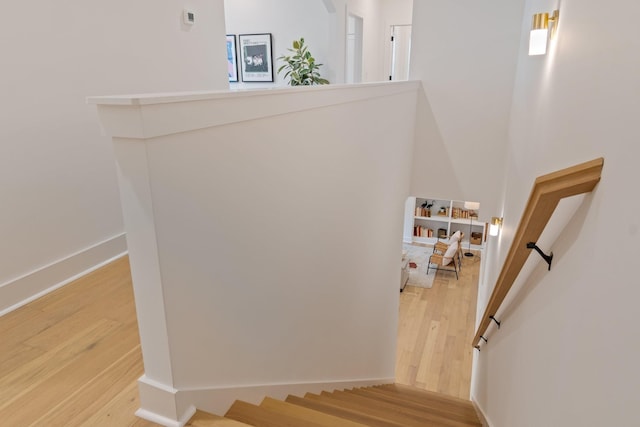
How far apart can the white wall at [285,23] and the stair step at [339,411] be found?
5044mm

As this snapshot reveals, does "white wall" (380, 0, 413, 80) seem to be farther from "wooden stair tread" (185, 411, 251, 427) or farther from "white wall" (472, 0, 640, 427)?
"wooden stair tread" (185, 411, 251, 427)

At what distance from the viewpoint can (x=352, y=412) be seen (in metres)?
2.70

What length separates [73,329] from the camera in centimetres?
227

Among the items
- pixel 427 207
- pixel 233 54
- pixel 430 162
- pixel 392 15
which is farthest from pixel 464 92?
pixel 427 207

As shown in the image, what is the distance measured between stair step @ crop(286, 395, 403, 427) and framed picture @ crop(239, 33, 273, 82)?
18.4 ft

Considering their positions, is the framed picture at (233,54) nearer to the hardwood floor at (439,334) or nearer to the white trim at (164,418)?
the hardwood floor at (439,334)

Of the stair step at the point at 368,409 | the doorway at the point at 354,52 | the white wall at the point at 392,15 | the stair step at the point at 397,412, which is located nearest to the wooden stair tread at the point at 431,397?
the stair step at the point at 397,412

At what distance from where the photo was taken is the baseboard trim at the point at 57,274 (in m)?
2.43

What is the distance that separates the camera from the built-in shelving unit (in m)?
10.0

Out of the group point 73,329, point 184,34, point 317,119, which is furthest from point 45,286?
point 184,34

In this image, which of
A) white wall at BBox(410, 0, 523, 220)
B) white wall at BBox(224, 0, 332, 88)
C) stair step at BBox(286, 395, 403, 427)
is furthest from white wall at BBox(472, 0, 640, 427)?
white wall at BBox(224, 0, 332, 88)

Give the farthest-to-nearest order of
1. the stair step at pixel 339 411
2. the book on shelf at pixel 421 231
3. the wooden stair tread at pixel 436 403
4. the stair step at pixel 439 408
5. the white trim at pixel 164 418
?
the book on shelf at pixel 421 231 < the wooden stair tread at pixel 436 403 < the stair step at pixel 439 408 < the stair step at pixel 339 411 < the white trim at pixel 164 418

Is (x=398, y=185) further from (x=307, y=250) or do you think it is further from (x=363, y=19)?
(x=363, y=19)

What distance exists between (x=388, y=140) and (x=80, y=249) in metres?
2.62
